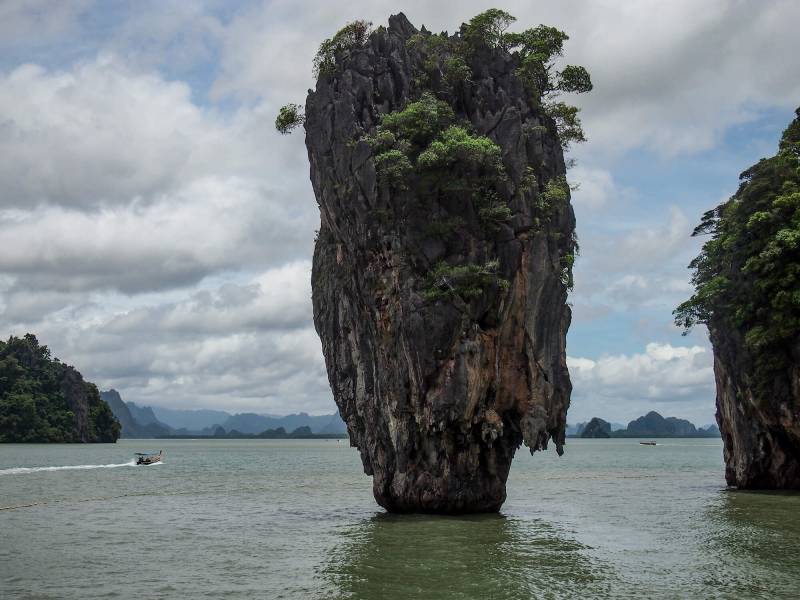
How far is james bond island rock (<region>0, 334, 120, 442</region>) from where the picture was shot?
12925 cm

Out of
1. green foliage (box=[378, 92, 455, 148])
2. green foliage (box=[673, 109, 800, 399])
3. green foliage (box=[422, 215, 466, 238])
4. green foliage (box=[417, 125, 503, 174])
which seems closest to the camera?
green foliage (box=[417, 125, 503, 174])

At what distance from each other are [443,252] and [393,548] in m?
11.3

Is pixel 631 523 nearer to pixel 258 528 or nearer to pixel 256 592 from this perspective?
pixel 258 528

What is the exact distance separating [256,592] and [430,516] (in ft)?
38.2

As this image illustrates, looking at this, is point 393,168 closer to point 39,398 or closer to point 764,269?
point 764,269

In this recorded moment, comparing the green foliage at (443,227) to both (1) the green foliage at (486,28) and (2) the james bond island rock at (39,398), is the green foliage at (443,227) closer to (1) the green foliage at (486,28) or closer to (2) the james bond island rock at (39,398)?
(1) the green foliage at (486,28)

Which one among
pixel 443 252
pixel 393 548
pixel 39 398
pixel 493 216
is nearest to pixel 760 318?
pixel 493 216

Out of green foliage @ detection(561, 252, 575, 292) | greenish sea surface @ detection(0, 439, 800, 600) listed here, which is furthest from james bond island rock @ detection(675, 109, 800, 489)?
green foliage @ detection(561, 252, 575, 292)

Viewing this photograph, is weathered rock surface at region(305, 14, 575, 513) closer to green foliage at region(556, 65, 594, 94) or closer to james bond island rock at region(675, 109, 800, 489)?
green foliage at region(556, 65, 594, 94)

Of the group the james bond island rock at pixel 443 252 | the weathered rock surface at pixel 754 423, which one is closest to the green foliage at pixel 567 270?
the james bond island rock at pixel 443 252

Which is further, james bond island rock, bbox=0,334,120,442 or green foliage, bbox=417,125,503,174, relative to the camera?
james bond island rock, bbox=0,334,120,442

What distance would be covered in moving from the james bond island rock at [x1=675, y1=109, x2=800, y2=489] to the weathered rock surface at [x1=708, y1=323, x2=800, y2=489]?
5 cm

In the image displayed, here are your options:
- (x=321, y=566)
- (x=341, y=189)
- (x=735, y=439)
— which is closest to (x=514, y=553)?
(x=321, y=566)

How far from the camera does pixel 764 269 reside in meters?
34.3
